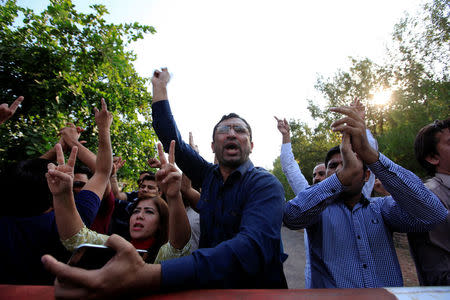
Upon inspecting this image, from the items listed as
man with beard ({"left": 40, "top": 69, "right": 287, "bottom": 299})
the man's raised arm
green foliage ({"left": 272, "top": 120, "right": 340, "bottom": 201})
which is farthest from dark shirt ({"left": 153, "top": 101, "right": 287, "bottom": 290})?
green foliage ({"left": 272, "top": 120, "right": 340, "bottom": 201})

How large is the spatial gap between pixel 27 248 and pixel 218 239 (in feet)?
3.91

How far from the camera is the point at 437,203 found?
1409mm

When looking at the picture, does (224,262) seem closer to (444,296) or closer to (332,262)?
(444,296)

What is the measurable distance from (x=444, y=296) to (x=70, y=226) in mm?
1876

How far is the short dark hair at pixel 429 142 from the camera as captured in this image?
71.4 inches

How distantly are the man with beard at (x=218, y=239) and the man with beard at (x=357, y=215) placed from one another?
1.34ft

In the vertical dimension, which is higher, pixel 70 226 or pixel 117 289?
pixel 70 226

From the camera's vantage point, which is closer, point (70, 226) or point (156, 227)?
point (70, 226)

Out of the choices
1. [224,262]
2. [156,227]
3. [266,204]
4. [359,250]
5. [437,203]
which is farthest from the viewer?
[156,227]

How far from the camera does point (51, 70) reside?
3.73 metres

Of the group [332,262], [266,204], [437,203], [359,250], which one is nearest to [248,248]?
[266,204]

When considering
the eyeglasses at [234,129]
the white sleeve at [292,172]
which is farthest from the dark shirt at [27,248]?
the white sleeve at [292,172]

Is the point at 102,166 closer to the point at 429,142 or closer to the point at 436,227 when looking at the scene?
the point at 436,227

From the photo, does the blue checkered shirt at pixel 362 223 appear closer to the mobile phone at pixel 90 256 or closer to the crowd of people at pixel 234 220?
the crowd of people at pixel 234 220
